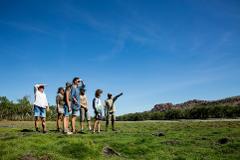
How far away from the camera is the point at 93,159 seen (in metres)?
10.4

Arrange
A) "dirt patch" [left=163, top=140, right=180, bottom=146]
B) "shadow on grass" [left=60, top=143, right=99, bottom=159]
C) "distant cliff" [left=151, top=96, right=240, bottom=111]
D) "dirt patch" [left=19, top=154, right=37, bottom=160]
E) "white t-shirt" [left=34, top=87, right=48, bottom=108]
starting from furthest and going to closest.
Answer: "distant cliff" [left=151, top=96, right=240, bottom=111], "white t-shirt" [left=34, top=87, right=48, bottom=108], "dirt patch" [left=163, top=140, right=180, bottom=146], "shadow on grass" [left=60, top=143, right=99, bottom=159], "dirt patch" [left=19, top=154, right=37, bottom=160]

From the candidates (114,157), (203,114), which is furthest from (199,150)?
(203,114)

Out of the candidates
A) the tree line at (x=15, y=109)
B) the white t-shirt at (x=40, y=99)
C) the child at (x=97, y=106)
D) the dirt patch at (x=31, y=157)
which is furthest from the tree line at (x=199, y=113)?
the dirt patch at (x=31, y=157)

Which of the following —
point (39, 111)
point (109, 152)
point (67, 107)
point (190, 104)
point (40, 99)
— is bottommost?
point (109, 152)

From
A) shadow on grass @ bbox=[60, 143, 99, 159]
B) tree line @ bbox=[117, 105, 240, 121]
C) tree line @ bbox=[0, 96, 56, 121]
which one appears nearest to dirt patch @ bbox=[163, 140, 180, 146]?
shadow on grass @ bbox=[60, 143, 99, 159]

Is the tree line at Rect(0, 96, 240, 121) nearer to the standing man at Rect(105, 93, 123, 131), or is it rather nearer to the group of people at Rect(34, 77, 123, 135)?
the standing man at Rect(105, 93, 123, 131)

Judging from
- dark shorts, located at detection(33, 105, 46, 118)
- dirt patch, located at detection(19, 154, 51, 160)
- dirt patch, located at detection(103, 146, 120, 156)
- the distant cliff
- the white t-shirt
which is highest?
the distant cliff

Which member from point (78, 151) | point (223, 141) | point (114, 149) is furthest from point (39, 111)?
point (223, 141)

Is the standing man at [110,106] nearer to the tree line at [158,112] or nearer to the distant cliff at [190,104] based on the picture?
the tree line at [158,112]

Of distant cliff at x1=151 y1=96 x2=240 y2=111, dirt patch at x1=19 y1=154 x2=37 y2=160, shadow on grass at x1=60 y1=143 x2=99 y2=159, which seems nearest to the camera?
dirt patch at x1=19 y1=154 x2=37 y2=160

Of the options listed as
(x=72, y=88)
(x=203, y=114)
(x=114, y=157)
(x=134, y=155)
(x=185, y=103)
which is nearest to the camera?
(x=114, y=157)

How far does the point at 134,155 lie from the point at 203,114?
39.3 meters

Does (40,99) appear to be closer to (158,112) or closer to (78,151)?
(78,151)

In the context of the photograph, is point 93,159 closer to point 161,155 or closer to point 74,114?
point 161,155
